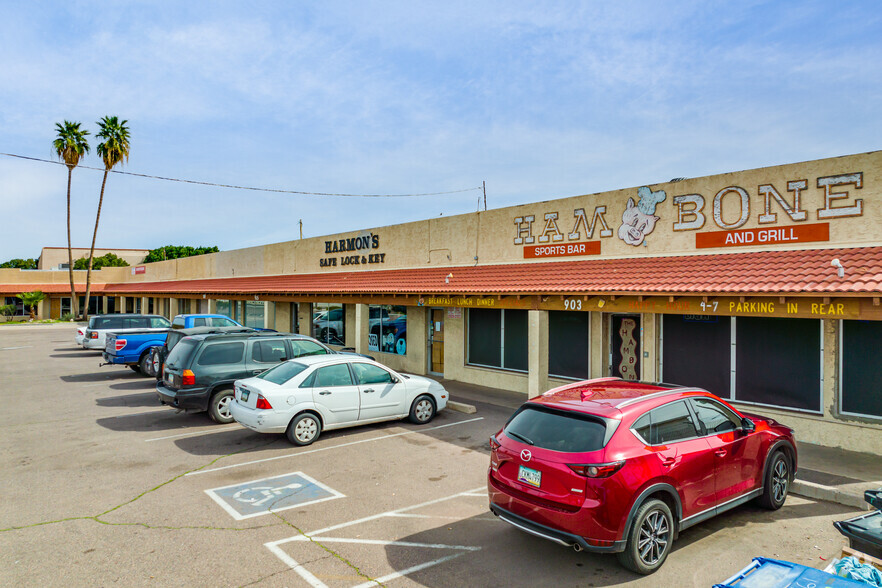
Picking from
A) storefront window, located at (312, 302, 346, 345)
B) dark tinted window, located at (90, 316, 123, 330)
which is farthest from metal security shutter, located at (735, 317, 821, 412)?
dark tinted window, located at (90, 316, 123, 330)

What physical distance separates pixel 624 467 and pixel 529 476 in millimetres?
890

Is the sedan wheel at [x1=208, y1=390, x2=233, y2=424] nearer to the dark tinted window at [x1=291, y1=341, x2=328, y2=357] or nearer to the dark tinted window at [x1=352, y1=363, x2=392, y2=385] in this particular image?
the dark tinted window at [x1=291, y1=341, x2=328, y2=357]

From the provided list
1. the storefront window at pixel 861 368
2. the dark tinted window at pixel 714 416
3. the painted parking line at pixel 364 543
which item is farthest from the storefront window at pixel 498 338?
the dark tinted window at pixel 714 416

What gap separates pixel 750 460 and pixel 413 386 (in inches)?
252

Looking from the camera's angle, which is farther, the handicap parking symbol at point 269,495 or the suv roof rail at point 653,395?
the handicap parking symbol at point 269,495

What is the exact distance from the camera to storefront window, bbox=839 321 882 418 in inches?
358

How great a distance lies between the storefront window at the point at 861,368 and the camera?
9086mm

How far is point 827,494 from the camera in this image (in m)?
7.06

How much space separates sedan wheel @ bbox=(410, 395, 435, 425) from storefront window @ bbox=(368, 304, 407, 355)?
758 centimetres

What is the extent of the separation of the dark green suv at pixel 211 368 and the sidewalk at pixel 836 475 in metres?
10.0

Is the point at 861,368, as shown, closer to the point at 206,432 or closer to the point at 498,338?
the point at 498,338

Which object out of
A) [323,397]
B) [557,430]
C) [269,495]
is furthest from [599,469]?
[323,397]

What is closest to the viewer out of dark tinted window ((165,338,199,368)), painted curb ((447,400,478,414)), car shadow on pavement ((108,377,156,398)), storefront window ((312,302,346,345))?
dark tinted window ((165,338,199,368))

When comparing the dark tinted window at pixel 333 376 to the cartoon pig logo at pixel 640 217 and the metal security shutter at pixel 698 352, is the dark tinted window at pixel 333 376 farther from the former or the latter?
the cartoon pig logo at pixel 640 217
